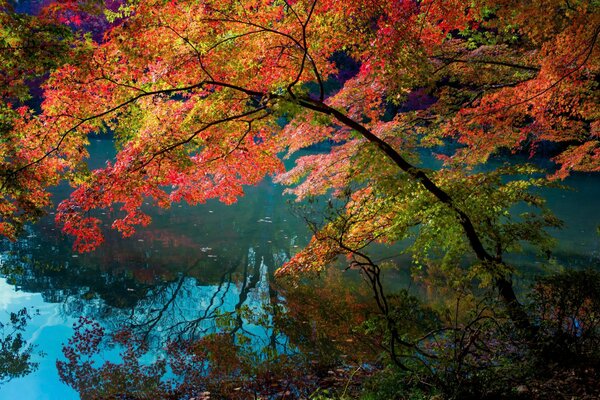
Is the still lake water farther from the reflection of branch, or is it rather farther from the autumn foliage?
the autumn foliage

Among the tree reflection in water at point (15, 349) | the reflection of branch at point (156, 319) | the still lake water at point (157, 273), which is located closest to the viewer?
the tree reflection in water at point (15, 349)

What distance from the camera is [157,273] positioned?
9.63 meters

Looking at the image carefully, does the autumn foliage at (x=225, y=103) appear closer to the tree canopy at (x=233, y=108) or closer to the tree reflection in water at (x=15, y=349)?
the tree canopy at (x=233, y=108)

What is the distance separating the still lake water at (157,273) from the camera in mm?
7168

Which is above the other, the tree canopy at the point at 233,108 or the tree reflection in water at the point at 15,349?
the tree canopy at the point at 233,108

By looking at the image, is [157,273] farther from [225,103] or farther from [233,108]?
[225,103]

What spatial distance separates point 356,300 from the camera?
8250 mm

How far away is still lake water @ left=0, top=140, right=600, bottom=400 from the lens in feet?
23.5

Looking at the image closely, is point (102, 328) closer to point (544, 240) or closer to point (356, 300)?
point (356, 300)

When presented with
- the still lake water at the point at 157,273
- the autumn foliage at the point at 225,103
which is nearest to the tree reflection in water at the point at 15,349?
the still lake water at the point at 157,273

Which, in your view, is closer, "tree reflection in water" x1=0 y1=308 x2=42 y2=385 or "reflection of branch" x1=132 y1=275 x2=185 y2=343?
"tree reflection in water" x1=0 y1=308 x2=42 y2=385

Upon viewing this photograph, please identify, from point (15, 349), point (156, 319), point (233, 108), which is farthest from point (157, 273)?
point (233, 108)

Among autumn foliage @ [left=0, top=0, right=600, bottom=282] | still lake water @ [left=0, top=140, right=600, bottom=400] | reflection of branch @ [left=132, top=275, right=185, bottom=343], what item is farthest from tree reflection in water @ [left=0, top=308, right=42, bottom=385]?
autumn foliage @ [left=0, top=0, right=600, bottom=282]

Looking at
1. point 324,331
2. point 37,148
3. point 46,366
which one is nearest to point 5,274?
point 46,366
